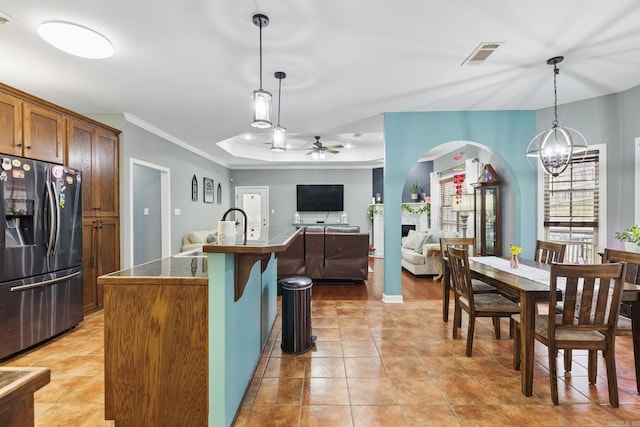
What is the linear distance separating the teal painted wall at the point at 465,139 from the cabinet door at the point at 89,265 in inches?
144

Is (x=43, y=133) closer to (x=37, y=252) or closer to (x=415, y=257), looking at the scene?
(x=37, y=252)

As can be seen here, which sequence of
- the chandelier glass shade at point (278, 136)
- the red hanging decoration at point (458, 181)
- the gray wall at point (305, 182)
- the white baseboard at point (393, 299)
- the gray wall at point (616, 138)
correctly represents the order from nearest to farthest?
the chandelier glass shade at point (278, 136), the gray wall at point (616, 138), the white baseboard at point (393, 299), the red hanging decoration at point (458, 181), the gray wall at point (305, 182)

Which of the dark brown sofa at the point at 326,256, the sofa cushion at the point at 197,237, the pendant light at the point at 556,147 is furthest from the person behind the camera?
the sofa cushion at the point at 197,237

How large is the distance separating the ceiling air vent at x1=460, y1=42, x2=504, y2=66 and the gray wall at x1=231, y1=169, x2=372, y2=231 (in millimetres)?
5925

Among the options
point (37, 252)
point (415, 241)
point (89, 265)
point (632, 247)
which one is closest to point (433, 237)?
point (415, 241)

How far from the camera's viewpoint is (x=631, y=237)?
3.08m

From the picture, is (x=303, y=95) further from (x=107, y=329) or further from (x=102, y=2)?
(x=107, y=329)

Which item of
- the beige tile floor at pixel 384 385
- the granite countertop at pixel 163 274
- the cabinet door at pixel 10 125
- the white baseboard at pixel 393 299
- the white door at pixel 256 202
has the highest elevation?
the cabinet door at pixel 10 125

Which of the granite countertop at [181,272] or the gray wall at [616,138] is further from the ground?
the gray wall at [616,138]

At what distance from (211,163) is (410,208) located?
526 centimetres

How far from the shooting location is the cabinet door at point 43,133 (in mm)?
2750

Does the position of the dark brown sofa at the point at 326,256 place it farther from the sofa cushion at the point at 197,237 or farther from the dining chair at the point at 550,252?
the dining chair at the point at 550,252

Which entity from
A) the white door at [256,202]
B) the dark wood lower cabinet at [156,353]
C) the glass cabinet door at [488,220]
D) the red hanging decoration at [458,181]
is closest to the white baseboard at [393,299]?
the glass cabinet door at [488,220]

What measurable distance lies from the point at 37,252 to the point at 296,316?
7.91 ft
